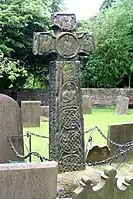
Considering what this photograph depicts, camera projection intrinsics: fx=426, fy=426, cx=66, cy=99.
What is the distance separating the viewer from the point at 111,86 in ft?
93.4

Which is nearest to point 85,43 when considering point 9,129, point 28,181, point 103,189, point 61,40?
point 61,40

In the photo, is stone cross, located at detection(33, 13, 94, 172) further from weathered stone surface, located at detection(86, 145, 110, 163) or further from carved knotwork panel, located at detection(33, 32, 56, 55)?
weathered stone surface, located at detection(86, 145, 110, 163)

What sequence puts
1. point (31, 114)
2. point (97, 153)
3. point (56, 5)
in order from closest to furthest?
point (97, 153)
point (31, 114)
point (56, 5)

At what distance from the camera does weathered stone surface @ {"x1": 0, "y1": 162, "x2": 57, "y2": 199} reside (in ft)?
14.5

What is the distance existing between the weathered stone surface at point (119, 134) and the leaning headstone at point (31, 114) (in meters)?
6.24

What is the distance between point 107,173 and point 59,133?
3.35m

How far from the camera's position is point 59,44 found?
7.27 metres

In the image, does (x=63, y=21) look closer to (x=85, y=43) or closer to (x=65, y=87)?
(x=85, y=43)

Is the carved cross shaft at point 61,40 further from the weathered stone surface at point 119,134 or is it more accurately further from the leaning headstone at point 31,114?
the leaning headstone at point 31,114

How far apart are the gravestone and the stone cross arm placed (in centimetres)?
101

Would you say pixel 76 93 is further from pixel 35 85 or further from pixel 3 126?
pixel 35 85

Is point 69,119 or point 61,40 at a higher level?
point 61,40

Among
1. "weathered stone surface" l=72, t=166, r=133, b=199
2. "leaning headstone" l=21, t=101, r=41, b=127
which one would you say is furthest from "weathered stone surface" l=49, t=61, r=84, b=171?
"leaning headstone" l=21, t=101, r=41, b=127

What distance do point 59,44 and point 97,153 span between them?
2363 millimetres
